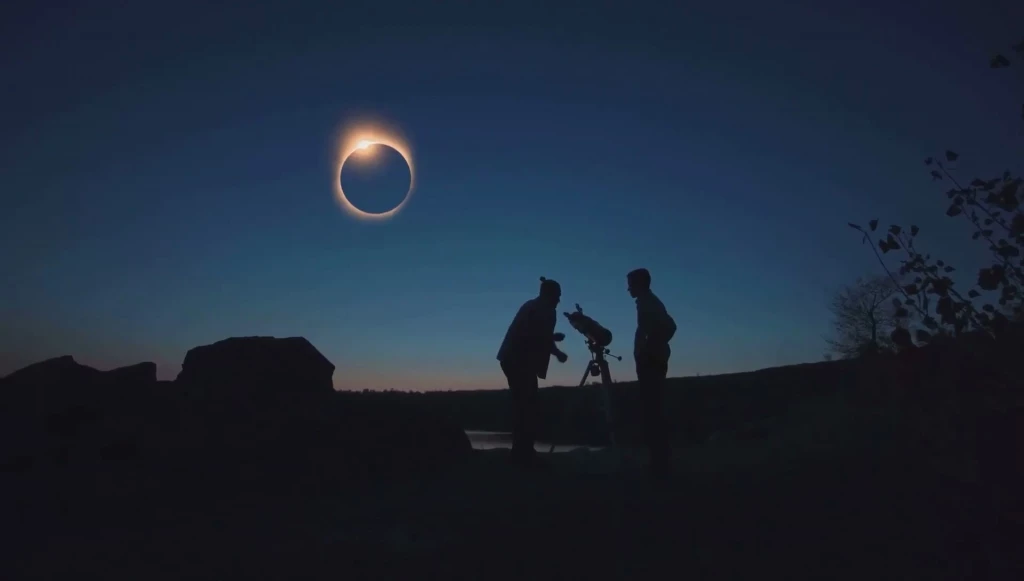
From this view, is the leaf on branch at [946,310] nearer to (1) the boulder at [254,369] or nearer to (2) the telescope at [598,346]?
(2) the telescope at [598,346]

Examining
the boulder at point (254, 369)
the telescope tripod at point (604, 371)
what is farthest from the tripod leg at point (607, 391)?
the boulder at point (254, 369)

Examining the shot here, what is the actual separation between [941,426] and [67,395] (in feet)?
36.1

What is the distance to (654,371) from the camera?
7.77 m

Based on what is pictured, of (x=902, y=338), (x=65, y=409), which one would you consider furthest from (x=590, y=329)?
(x=65, y=409)

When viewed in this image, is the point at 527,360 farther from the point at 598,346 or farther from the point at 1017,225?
the point at 1017,225

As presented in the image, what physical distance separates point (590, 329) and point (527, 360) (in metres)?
1.58

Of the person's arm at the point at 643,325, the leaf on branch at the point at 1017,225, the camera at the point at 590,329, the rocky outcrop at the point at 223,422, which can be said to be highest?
the camera at the point at 590,329

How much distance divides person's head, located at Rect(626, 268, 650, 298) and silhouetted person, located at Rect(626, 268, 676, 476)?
13.0 inches

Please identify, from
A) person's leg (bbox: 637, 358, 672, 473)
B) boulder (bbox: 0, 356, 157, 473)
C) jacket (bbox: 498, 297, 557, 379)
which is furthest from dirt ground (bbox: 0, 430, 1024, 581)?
jacket (bbox: 498, 297, 557, 379)

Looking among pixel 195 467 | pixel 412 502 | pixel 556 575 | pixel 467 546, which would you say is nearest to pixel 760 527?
pixel 556 575

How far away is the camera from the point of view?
392 inches

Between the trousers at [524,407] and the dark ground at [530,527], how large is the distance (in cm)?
96

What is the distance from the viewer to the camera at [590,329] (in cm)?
996

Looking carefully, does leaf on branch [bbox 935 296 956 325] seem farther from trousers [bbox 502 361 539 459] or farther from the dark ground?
trousers [bbox 502 361 539 459]
